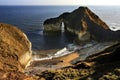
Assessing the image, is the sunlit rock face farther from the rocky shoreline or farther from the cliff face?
the cliff face

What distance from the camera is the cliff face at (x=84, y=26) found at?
62791 mm

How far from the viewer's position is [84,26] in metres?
67.4

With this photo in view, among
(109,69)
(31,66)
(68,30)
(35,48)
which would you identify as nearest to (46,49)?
(35,48)

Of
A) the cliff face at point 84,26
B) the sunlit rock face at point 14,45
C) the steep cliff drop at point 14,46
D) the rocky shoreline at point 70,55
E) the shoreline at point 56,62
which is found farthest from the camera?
the cliff face at point 84,26

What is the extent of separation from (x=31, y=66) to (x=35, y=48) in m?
15.0

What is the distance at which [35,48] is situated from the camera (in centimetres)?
5703

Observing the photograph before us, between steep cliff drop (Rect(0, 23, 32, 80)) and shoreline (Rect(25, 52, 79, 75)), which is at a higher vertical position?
steep cliff drop (Rect(0, 23, 32, 80))

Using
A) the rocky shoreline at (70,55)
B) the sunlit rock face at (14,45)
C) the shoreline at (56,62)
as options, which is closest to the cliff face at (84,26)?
the rocky shoreline at (70,55)

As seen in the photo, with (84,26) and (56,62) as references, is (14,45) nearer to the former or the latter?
(56,62)

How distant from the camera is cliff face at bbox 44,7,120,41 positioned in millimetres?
62791

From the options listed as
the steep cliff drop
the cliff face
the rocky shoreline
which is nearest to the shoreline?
the rocky shoreline

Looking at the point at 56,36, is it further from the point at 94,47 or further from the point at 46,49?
the point at 94,47

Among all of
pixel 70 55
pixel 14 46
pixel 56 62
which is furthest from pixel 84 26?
pixel 14 46

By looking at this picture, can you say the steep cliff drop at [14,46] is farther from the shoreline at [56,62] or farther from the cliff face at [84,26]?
the cliff face at [84,26]
